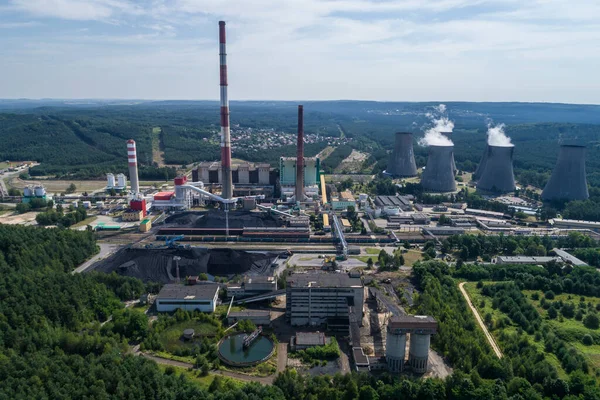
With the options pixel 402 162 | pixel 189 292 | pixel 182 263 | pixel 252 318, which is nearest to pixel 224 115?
pixel 182 263

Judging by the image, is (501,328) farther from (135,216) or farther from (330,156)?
(330,156)

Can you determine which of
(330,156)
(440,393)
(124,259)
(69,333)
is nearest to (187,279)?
(124,259)

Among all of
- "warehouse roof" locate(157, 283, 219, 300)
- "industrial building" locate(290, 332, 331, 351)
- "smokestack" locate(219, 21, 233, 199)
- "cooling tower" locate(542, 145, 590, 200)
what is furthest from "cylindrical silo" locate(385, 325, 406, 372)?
"cooling tower" locate(542, 145, 590, 200)

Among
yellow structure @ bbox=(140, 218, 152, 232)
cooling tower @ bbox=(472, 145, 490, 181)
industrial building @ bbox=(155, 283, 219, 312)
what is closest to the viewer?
industrial building @ bbox=(155, 283, 219, 312)

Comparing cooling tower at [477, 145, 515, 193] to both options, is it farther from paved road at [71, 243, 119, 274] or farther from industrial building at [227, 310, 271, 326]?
paved road at [71, 243, 119, 274]

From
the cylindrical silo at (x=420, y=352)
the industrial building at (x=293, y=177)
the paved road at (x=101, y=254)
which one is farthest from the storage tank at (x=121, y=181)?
the cylindrical silo at (x=420, y=352)

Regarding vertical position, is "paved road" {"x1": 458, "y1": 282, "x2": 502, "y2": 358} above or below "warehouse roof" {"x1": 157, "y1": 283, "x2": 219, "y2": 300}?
below

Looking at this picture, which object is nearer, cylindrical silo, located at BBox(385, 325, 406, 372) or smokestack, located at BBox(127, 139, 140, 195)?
cylindrical silo, located at BBox(385, 325, 406, 372)
